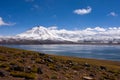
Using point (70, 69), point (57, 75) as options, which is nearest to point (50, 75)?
point (57, 75)

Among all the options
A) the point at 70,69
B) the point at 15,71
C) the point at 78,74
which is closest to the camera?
the point at 15,71

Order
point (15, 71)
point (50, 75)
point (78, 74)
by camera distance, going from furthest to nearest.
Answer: point (78, 74), point (50, 75), point (15, 71)

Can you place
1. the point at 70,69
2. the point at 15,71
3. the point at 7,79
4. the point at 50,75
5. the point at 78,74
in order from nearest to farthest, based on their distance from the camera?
the point at 7,79, the point at 15,71, the point at 50,75, the point at 78,74, the point at 70,69

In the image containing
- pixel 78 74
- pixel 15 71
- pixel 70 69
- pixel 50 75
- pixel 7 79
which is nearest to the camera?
pixel 7 79

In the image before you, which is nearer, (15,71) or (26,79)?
(26,79)

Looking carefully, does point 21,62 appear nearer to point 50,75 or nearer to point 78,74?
point 50,75

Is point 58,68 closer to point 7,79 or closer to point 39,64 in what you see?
point 39,64

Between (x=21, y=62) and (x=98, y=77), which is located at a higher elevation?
(x=21, y=62)

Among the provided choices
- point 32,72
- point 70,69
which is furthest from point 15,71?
point 70,69

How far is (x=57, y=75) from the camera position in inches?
910

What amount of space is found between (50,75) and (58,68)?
3252 millimetres

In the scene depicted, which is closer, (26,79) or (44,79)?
(26,79)

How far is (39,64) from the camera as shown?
26578 mm

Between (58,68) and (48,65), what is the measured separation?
4.43 feet
